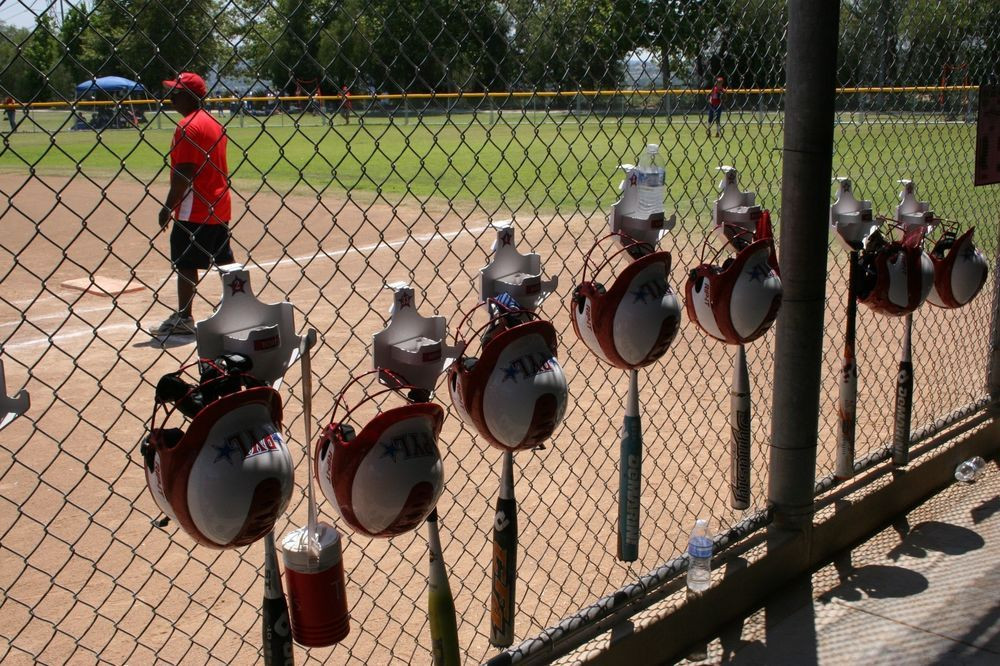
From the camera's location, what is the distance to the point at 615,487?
4523 mm

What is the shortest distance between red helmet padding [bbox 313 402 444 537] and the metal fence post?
176cm

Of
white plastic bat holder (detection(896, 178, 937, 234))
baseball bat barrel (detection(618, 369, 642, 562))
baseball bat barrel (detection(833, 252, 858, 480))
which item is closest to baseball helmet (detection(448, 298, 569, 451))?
baseball bat barrel (detection(618, 369, 642, 562))

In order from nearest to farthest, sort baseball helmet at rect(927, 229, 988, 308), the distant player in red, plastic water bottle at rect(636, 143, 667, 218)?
plastic water bottle at rect(636, 143, 667, 218)
the distant player in red
baseball helmet at rect(927, 229, 988, 308)

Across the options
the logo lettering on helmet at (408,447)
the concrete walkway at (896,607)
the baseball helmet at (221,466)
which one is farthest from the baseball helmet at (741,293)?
the baseball helmet at (221,466)

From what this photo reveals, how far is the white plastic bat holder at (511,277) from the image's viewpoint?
2.64m

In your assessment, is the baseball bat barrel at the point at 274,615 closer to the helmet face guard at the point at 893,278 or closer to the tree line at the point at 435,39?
the tree line at the point at 435,39

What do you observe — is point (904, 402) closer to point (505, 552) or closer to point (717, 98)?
point (717, 98)

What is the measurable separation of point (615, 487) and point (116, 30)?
2820mm

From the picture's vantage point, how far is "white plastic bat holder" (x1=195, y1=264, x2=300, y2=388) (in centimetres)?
214

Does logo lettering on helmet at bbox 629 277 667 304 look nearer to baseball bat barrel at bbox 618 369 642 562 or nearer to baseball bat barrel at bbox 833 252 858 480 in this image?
baseball bat barrel at bbox 618 369 642 562

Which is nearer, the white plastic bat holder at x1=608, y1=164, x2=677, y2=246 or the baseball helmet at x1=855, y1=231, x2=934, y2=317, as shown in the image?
the white plastic bat holder at x1=608, y1=164, x2=677, y2=246

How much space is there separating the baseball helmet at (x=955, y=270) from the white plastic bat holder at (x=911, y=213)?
87mm

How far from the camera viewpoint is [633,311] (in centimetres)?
278

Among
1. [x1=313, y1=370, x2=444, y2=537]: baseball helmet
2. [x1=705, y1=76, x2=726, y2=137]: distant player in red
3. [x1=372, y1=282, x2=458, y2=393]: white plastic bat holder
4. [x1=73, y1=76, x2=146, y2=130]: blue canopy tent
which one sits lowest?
[x1=313, y1=370, x2=444, y2=537]: baseball helmet
